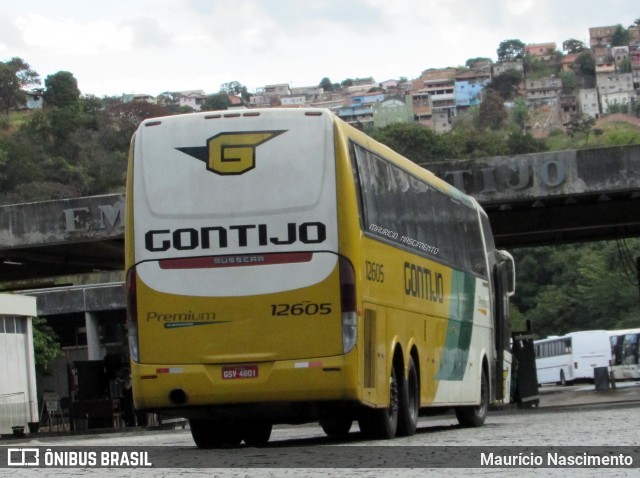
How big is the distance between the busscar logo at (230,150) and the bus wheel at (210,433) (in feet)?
9.72

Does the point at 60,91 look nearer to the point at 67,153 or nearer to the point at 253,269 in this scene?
the point at 67,153

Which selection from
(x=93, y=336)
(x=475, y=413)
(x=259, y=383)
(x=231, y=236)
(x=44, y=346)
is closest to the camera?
(x=259, y=383)

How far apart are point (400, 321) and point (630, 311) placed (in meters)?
87.1

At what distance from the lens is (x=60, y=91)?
621ft

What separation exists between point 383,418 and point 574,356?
55.5 m

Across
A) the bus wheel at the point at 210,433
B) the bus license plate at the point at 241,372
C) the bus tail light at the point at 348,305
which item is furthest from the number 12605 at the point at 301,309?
the bus wheel at the point at 210,433

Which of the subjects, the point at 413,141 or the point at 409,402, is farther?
the point at 413,141

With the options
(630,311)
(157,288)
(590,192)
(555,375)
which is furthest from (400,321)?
(630,311)

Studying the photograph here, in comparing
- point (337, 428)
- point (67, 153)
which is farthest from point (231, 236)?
point (67, 153)

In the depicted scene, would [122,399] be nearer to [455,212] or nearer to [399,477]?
[455,212]

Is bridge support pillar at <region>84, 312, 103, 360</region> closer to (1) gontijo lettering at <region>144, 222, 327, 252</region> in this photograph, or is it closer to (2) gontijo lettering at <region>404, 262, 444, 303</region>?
(2) gontijo lettering at <region>404, 262, 444, 303</region>

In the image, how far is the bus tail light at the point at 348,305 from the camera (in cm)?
1374

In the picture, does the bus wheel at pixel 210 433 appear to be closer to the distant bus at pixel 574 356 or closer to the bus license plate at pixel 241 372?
the bus license plate at pixel 241 372

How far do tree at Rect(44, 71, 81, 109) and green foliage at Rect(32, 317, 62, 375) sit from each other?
420 ft
